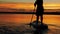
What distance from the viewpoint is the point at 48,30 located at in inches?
340

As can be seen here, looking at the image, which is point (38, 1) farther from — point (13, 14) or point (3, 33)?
point (13, 14)

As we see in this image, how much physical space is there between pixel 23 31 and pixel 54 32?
1.13m

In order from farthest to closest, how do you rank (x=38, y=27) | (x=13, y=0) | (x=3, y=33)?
(x=13, y=0) < (x=38, y=27) < (x=3, y=33)

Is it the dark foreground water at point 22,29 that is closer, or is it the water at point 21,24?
the dark foreground water at point 22,29

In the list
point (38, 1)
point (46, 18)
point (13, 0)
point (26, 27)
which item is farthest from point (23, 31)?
point (13, 0)

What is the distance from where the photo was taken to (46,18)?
11141mm

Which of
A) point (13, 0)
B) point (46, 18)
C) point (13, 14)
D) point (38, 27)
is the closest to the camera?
point (38, 27)

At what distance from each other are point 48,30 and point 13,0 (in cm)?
829

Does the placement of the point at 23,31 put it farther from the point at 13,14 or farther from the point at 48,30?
the point at 13,14

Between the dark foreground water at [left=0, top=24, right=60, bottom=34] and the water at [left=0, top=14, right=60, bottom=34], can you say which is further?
the water at [left=0, top=14, right=60, bottom=34]

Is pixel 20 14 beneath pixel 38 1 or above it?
beneath

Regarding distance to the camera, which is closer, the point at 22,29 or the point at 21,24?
the point at 22,29

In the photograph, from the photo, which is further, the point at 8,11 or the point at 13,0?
the point at 13,0

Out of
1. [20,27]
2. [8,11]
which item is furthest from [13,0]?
[20,27]
